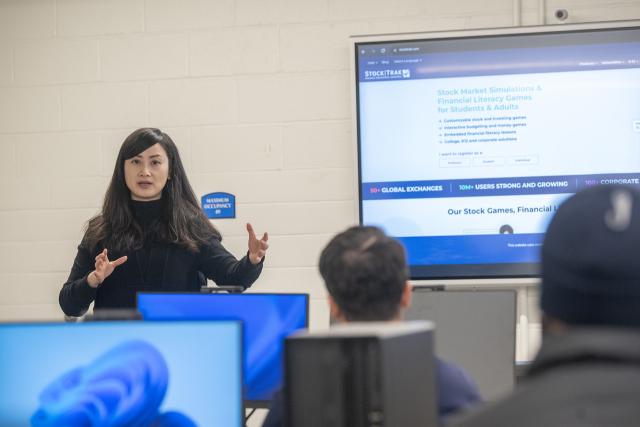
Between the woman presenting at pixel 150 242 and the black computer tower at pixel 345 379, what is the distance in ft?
6.48

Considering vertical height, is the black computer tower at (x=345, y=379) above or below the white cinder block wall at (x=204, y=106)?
below

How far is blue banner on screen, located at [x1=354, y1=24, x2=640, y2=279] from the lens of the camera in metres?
3.99

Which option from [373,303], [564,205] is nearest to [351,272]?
[373,303]

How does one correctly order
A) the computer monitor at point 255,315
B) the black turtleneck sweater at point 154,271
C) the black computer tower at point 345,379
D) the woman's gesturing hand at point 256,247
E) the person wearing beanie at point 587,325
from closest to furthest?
the person wearing beanie at point 587,325 < the black computer tower at point 345,379 < the computer monitor at point 255,315 < the woman's gesturing hand at point 256,247 < the black turtleneck sweater at point 154,271

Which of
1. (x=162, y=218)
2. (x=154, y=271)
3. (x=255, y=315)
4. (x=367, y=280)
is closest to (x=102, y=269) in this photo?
(x=154, y=271)

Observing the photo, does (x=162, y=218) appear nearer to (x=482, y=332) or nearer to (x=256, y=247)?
(x=256, y=247)

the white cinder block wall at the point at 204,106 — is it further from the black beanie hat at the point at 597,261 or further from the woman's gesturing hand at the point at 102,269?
the black beanie hat at the point at 597,261

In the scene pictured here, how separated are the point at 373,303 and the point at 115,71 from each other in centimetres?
304

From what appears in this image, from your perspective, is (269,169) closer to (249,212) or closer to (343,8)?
(249,212)

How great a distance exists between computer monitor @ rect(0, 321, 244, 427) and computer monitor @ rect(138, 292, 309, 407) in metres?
0.52

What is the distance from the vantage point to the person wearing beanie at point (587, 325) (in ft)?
2.72

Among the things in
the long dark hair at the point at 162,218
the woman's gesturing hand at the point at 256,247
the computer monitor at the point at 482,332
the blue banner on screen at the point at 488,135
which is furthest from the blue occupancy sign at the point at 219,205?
the computer monitor at the point at 482,332

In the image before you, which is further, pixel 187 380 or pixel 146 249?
pixel 146 249

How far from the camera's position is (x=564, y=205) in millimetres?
960
